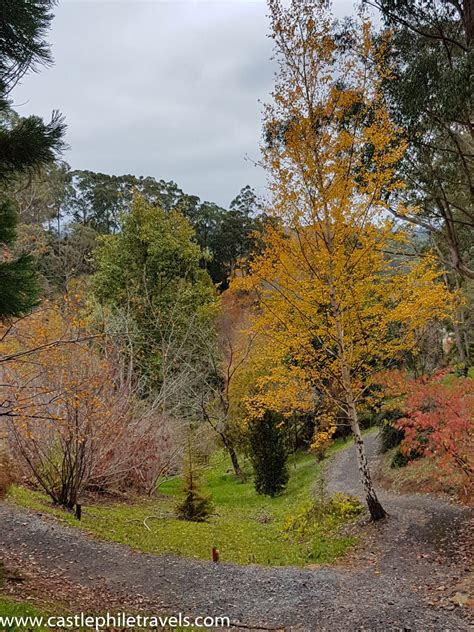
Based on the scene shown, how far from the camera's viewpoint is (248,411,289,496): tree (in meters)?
13.7

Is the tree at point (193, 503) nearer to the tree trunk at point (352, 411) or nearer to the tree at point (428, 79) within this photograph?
the tree trunk at point (352, 411)

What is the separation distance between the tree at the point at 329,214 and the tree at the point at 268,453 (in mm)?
6175

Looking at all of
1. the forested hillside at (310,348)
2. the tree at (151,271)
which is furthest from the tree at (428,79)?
the tree at (151,271)

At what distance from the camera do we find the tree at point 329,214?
24.1 ft

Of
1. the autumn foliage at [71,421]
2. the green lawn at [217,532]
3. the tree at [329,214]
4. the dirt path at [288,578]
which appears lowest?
the green lawn at [217,532]

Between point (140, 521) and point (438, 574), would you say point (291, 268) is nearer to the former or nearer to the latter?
point (438, 574)

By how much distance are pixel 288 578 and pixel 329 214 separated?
18.6ft

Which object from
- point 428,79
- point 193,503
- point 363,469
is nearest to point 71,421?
point 193,503

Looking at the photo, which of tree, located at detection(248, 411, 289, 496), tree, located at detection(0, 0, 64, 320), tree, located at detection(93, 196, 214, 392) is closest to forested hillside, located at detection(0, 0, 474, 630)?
tree, located at detection(0, 0, 64, 320)

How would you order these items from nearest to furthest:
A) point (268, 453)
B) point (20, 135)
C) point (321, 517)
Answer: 1. point (20, 135)
2. point (321, 517)
3. point (268, 453)

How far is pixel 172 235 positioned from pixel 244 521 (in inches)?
514

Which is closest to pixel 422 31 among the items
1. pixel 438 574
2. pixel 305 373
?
pixel 305 373

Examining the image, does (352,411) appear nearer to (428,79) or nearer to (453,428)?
(453,428)

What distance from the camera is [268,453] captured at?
44.9 ft
